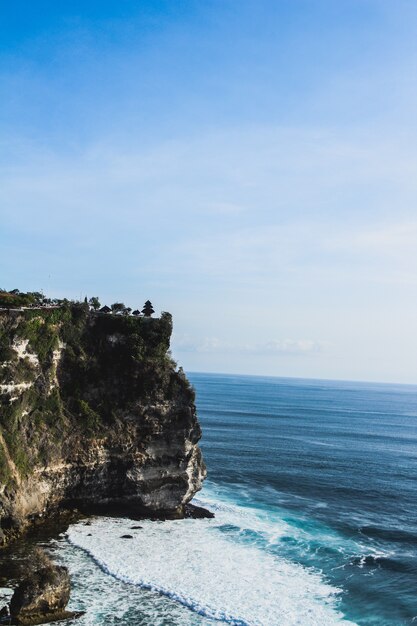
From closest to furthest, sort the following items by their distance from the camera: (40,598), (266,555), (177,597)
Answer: (40,598) < (177,597) < (266,555)

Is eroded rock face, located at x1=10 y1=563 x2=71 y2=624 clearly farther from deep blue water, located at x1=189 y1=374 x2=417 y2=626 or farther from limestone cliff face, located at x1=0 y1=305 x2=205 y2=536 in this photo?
deep blue water, located at x1=189 y1=374 x2=417 y2=626

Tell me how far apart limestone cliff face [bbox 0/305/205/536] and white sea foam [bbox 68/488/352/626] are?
3.40 metres

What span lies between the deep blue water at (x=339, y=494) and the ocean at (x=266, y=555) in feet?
0.46

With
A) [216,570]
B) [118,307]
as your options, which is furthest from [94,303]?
[216,570]

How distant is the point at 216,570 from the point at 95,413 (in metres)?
17.8

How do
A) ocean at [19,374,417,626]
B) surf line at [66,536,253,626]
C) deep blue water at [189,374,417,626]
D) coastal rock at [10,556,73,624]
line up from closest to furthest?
1. coastal rock at [10,556,73,624]
2. surf line at [66,536,253,626]
3. ocean at [19,374,417,626]
4. deep blue water at [189,374,417,626]

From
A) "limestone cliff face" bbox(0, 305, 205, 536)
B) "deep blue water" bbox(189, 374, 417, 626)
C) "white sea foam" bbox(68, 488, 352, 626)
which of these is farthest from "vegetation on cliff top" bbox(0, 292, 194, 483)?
"deep blue water" bbox(189, 374, 417, 626)

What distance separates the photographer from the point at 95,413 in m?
47.1

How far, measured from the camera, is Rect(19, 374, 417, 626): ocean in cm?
3109

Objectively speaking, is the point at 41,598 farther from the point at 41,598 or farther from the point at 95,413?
the point at 95,413

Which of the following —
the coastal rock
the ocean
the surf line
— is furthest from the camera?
the ocean

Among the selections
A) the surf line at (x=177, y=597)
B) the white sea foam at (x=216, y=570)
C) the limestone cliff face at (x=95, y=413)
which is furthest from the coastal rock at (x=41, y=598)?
the limestone cliff face at (x=95, y=413)

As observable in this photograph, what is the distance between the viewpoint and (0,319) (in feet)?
138

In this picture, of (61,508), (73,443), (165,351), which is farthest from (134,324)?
(61,508)
